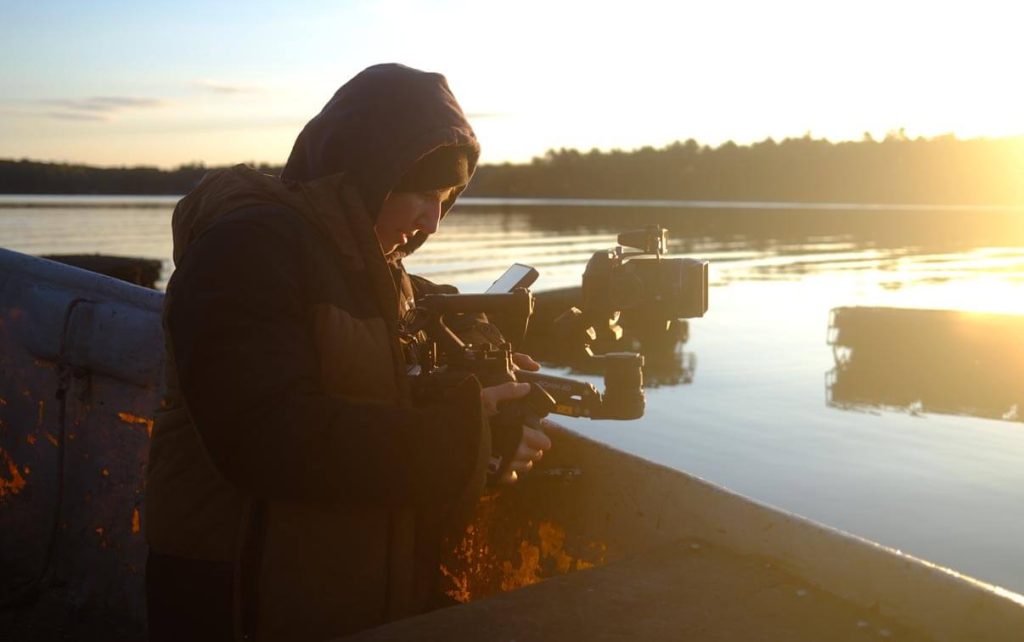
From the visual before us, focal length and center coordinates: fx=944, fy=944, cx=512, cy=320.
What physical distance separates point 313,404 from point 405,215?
0.66 metres

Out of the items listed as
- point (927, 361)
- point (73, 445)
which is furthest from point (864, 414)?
point (73, 445)

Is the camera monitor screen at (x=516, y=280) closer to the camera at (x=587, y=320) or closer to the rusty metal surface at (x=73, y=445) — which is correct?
the camera at (x=587, y=320)

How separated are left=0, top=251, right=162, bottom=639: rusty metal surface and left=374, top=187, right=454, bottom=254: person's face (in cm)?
226

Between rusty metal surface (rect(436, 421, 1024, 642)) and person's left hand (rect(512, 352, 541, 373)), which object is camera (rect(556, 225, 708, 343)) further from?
rusty metal surface (rect(436, 421, 1024, 642))

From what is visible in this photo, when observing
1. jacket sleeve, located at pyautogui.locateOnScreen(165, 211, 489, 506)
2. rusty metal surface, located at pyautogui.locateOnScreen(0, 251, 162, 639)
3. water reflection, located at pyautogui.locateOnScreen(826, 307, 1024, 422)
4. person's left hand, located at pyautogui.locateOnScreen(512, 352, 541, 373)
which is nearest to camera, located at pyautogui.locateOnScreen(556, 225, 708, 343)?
person's left hand, located at pyautogui.locateOnScreen(512, 352, 541, 373)

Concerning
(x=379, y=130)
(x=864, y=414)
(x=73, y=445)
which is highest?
(x=379, y=130)

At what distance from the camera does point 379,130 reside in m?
2.33

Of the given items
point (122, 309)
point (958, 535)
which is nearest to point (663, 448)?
point (958, 535)

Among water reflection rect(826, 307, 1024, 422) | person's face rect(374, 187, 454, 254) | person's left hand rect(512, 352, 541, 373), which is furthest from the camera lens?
water reflection rect(826, 307, 1024, 422)

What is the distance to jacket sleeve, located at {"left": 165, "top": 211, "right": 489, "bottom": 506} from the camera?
1997 millimetres

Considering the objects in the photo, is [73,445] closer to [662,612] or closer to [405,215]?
[405,215]

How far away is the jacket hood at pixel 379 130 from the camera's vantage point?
2332mm

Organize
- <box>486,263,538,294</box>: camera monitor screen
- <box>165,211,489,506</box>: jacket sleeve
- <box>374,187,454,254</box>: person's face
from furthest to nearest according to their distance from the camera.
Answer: <box>486,263,538,294</box>: camera monitor screen → <box>374,187,454,254</box>: person's face → <box>165,211,489,506</box>: jacket sleeve

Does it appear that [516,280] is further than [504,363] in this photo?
Yes
